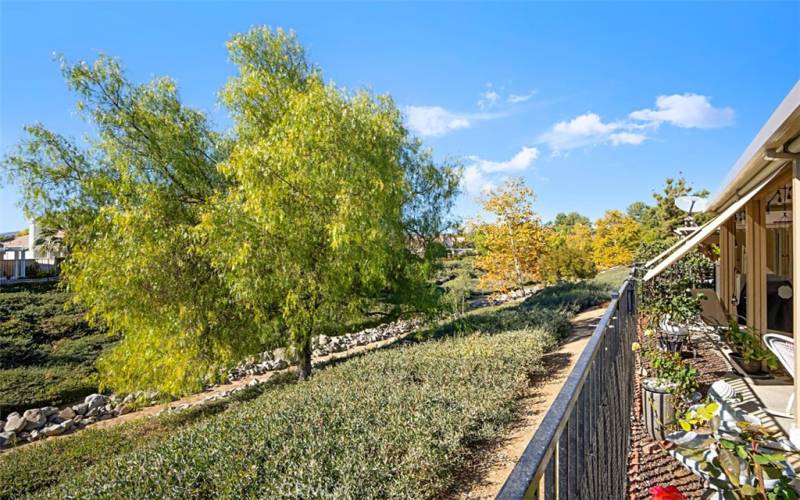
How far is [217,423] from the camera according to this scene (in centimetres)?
526

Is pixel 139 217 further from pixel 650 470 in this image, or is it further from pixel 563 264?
pixel 563 264

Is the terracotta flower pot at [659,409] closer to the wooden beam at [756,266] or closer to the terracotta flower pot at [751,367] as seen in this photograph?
the terracotta flower pot at [751,367]

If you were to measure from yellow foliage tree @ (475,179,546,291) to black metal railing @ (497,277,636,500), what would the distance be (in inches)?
712

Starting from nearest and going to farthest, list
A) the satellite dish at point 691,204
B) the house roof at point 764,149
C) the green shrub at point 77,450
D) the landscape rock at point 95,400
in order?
1. the house roof at point 764,149
2. the green shrub at point 77,450
3. the satellite dish at point 691,204
4. the landscape rock at point 95,400

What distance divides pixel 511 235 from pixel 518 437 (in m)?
16.7

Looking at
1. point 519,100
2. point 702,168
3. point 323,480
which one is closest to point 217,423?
point 323,480

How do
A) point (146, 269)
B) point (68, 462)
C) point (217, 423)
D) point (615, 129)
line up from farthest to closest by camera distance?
point (615, 129) → point (146, 269) → point (68, 462) → point (217, 423)

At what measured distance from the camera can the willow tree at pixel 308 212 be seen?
7852 millimetres

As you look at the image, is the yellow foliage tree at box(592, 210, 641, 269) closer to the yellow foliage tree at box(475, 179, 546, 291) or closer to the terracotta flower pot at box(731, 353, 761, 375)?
the yellow foliage tree at box(475, 179, 546, 291)

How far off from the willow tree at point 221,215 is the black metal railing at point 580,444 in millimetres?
5664

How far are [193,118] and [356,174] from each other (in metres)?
4.80

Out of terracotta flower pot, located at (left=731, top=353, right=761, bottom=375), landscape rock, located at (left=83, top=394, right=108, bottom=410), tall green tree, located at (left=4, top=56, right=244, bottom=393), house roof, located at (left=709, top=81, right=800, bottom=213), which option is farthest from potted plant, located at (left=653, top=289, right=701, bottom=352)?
landscape rock, located at (left=83, top=394, right=108, bottom=410)

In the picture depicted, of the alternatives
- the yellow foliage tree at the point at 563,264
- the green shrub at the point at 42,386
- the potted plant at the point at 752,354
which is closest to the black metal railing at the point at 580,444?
the potted plant at the point at 752,354

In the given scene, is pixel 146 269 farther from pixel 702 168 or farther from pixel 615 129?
pixel 615 129
